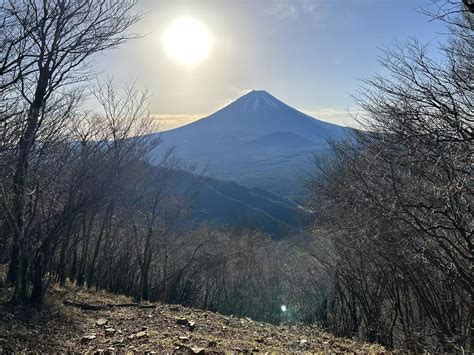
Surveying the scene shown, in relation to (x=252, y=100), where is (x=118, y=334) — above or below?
below

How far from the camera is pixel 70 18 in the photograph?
8.13 m

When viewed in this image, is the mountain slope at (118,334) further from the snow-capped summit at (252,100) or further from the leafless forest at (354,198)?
the snow-capped summit at (252,100)

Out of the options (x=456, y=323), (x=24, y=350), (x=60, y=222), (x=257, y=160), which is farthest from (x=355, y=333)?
(x=257, y=160)

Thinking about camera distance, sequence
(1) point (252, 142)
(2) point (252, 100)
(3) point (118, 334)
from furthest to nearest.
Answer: (2) point (252, 100) < (1) point (252, 142) < (3) point (118, 334)

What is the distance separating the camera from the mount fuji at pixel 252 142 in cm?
10756

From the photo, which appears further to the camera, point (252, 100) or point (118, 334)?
point (252, 100)

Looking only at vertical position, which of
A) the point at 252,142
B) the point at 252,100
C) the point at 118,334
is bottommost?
the point at 118,334

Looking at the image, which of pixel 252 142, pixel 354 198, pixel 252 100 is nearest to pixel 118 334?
pixel 354 198

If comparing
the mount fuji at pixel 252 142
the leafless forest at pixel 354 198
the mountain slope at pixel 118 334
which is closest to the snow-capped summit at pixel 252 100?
the mount fuji at pixel 252 142

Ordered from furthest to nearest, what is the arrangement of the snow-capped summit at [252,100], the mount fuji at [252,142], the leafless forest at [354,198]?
the snow-capped summit at [252,100] → the mount fuji at [252,142] → the leafless forest at [354,198]

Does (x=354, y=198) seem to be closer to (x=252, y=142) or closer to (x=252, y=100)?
(x=252, y=142)

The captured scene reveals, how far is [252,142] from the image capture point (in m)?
165

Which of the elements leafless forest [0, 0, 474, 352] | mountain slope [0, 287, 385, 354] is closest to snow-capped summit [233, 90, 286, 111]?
leafless forest [0, 0, 474, 352]

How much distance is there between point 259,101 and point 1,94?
19478cm
